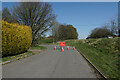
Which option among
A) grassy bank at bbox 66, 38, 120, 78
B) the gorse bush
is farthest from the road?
the gorse bush

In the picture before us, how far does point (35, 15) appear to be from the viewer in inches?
838

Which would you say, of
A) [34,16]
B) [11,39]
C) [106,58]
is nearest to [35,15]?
[34,16]

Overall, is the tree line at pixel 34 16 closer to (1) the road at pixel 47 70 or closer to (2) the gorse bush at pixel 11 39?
(2) the gorse bush at pixel 11 39

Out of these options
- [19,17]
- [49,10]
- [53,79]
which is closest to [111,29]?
[49,10]

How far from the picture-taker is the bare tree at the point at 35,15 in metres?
20.4

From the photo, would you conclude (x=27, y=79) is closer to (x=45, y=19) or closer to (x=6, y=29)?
(x=6, y=29)

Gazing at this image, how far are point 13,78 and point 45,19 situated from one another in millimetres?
18511

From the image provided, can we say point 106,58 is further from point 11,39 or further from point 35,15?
point 35,15

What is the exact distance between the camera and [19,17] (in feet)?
67.7

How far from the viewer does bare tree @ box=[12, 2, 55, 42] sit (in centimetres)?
2042

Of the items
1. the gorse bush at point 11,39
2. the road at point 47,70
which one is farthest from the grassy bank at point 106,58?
the gorse bush at point 11,39

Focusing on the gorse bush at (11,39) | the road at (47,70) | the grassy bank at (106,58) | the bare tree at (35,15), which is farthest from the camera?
the bare tree at (35,15)

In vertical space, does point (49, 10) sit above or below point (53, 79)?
above

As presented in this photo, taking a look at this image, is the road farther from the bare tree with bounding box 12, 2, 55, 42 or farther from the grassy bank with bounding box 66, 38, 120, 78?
the bare tree with bounding box 12, 2, 55, 42
